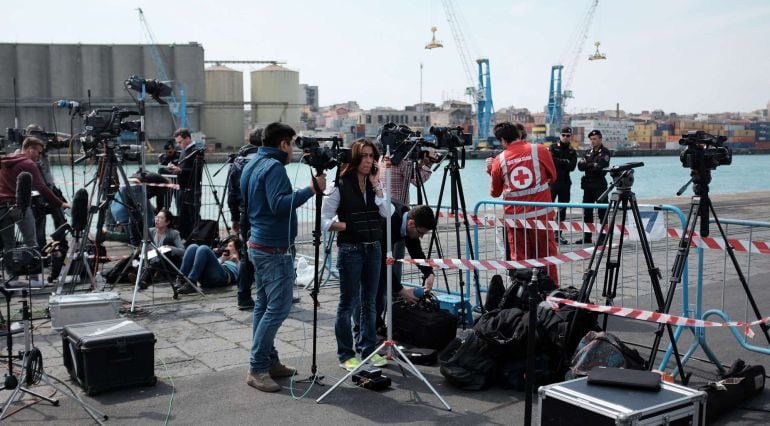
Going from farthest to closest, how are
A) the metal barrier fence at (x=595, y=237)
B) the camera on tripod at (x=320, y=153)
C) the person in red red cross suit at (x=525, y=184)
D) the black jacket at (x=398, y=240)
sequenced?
1. the person in red red cross suit at (x=525, y=184)
2. the metal barrier fence at (x=595, y=237)
3. the black jacket at (x=398, y=240)
4. the camera on tripod at (x=320, y=153)

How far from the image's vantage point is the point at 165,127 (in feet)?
258

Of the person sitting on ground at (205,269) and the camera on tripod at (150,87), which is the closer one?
the camera on tripod at (150,87)

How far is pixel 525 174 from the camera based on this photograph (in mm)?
7125

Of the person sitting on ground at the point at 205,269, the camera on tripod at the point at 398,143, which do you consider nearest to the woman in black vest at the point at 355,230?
the camera on tripod at the point at 398,143

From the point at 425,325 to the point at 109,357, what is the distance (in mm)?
2238

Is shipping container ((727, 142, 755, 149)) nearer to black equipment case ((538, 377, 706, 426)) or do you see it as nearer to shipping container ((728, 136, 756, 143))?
shipping container ((728, 136, 756, 143))

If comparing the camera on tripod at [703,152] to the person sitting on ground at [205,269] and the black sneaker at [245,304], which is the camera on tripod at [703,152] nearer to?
the black sneaker at [245,304]

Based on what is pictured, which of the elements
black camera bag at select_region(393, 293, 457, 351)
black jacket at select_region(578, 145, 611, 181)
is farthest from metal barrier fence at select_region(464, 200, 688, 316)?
black jacket at select_region(578, 145, 611, 181)

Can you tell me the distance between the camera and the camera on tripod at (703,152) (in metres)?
4.83

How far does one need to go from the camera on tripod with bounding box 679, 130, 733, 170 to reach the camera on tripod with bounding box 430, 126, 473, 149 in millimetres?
1909

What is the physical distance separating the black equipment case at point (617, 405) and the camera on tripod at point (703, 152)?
1.68m

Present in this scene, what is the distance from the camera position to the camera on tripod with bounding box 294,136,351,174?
4.62 m

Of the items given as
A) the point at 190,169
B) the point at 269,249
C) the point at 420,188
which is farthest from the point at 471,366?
the point at 190,169

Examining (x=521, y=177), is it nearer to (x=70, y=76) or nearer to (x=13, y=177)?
(x=13, y=177)
